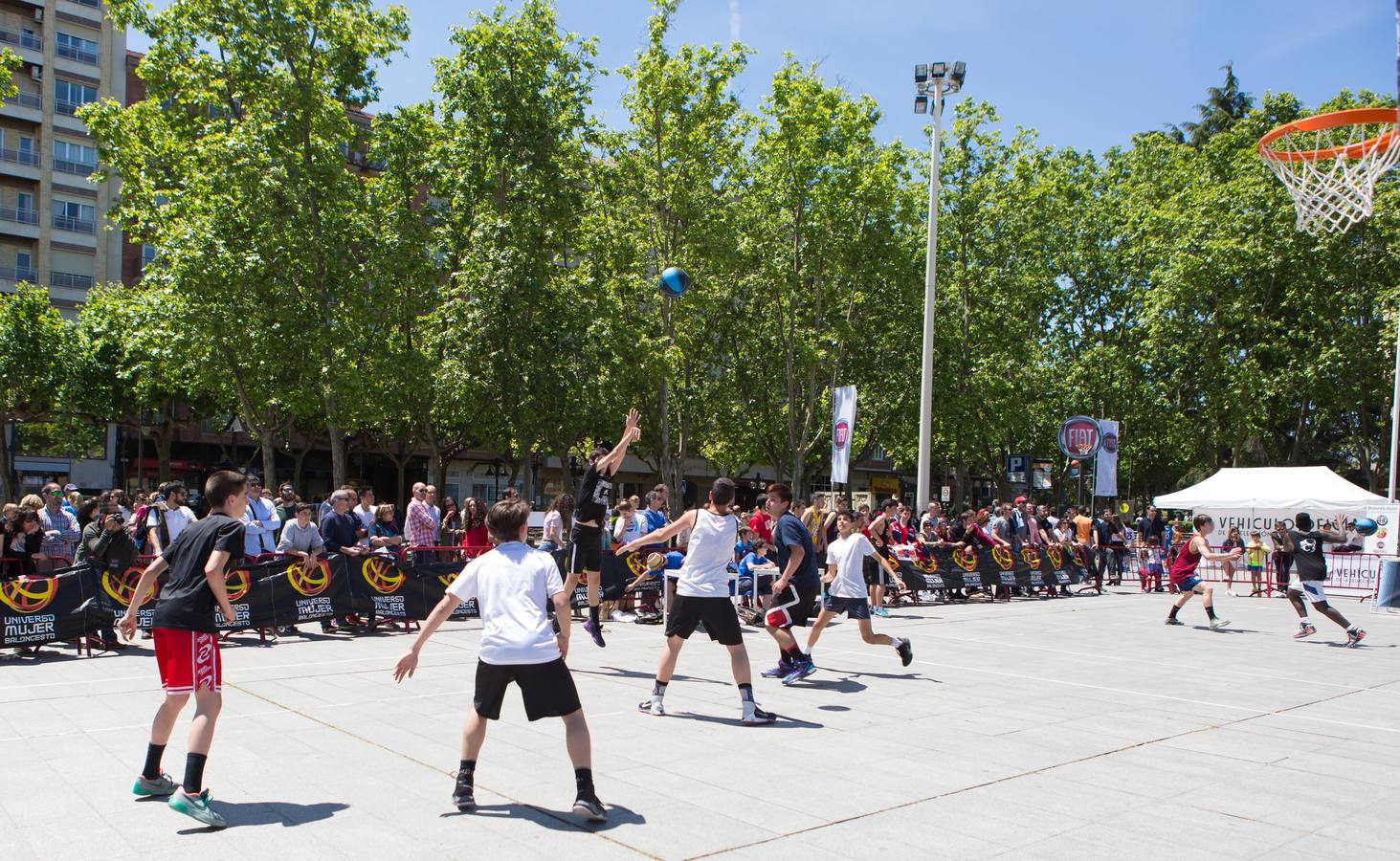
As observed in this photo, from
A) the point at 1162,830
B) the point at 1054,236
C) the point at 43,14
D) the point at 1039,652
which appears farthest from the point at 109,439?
the point at 1162,830

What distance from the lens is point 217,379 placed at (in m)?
27.0

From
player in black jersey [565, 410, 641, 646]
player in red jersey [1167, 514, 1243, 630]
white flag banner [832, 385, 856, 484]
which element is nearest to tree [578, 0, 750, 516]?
white flag banner [832, 385, 856, 484]

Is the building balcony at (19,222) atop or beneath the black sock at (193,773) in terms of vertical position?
atop

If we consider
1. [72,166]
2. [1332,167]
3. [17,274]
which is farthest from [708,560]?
[72,166]

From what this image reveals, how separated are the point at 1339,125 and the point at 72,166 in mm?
52947

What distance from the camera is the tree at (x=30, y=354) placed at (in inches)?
1454

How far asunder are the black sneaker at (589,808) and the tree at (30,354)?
39521mm

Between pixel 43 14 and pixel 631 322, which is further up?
pixel 43 14

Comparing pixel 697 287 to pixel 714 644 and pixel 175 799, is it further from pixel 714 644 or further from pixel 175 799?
pixel 175 799

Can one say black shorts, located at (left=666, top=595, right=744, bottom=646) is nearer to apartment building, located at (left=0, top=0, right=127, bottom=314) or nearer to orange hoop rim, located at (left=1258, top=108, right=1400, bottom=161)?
orange hoop rim, located at (left=1258, top=108, right=1400, bottom=161)

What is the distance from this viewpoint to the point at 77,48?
49.6 metres

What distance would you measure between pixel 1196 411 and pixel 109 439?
4544 centimetres

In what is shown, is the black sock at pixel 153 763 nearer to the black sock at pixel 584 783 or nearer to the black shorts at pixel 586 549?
the black sock at pixel 584 783

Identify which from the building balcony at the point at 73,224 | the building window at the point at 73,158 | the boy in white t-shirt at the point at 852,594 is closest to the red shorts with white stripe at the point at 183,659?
the boy in white t-shirt at the point at 852,594
